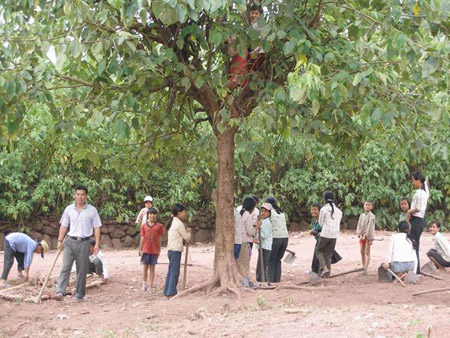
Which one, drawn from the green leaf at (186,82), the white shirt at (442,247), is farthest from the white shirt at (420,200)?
the green leaf at (186,82)

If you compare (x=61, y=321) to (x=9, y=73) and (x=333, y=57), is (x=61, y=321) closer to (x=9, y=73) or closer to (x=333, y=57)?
(x=9, y=73)

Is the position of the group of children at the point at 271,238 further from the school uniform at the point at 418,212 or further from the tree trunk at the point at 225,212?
the tree trunk at the point at 225,212

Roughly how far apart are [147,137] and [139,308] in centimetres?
252

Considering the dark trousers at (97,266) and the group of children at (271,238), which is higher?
the group of children at (271,238)

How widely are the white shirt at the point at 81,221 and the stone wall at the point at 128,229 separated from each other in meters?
7.32

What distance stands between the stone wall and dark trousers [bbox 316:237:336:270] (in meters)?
7.56

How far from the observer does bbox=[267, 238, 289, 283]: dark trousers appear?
9.99 metres

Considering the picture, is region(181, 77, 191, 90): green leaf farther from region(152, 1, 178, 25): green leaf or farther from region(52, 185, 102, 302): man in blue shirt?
region(52, 185, 102, 302): man in blue shirt

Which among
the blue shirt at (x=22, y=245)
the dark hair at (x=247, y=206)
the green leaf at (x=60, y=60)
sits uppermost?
the green leaf at (x=60, y=60)

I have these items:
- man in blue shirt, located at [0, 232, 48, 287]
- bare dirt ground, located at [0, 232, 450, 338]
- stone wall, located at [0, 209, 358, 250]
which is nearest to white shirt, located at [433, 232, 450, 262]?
bare dirt ground, located at [0, 232, 450, 338]

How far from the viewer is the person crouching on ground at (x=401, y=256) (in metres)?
9.26

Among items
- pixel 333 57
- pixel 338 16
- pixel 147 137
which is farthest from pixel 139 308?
pixel 338 16

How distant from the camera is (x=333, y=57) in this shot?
23.1 feet

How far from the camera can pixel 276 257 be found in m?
10.1
